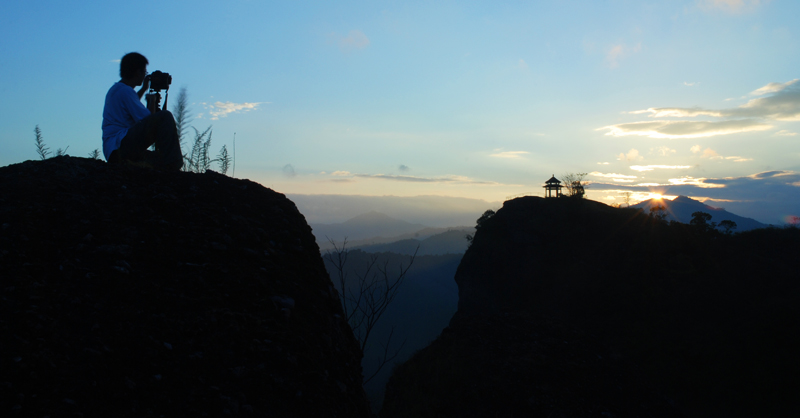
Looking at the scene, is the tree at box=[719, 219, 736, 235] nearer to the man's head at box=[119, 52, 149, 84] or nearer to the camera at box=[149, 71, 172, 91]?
the camera at box=[149, 71, 172, 91]

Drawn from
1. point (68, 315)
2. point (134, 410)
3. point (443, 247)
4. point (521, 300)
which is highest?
point (68, 315)

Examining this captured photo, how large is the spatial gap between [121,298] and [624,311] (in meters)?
25.5

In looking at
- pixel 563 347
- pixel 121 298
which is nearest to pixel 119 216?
pixel 121 298

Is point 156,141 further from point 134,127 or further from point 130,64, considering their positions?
point 130,64

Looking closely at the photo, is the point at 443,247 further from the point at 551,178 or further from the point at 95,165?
the point at 95,165

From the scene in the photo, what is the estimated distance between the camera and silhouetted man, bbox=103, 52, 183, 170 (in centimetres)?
470

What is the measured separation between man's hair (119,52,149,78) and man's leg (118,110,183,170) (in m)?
0.83

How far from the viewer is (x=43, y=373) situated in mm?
1863

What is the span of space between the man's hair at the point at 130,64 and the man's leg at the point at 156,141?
0.83 m

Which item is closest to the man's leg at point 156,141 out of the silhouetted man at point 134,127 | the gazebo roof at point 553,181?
the silhouetted man at point 134,127

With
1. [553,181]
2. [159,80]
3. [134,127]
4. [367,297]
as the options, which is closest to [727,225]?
[553,181]

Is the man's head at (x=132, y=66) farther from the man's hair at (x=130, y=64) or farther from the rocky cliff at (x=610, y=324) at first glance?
the rocky cliff at (x=610, y=324)

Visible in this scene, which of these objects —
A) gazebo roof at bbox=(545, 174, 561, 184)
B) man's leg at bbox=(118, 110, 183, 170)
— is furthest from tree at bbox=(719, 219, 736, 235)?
man's leg at bbox=(118, 110, 183, 170)

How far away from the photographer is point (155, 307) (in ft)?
8.18
